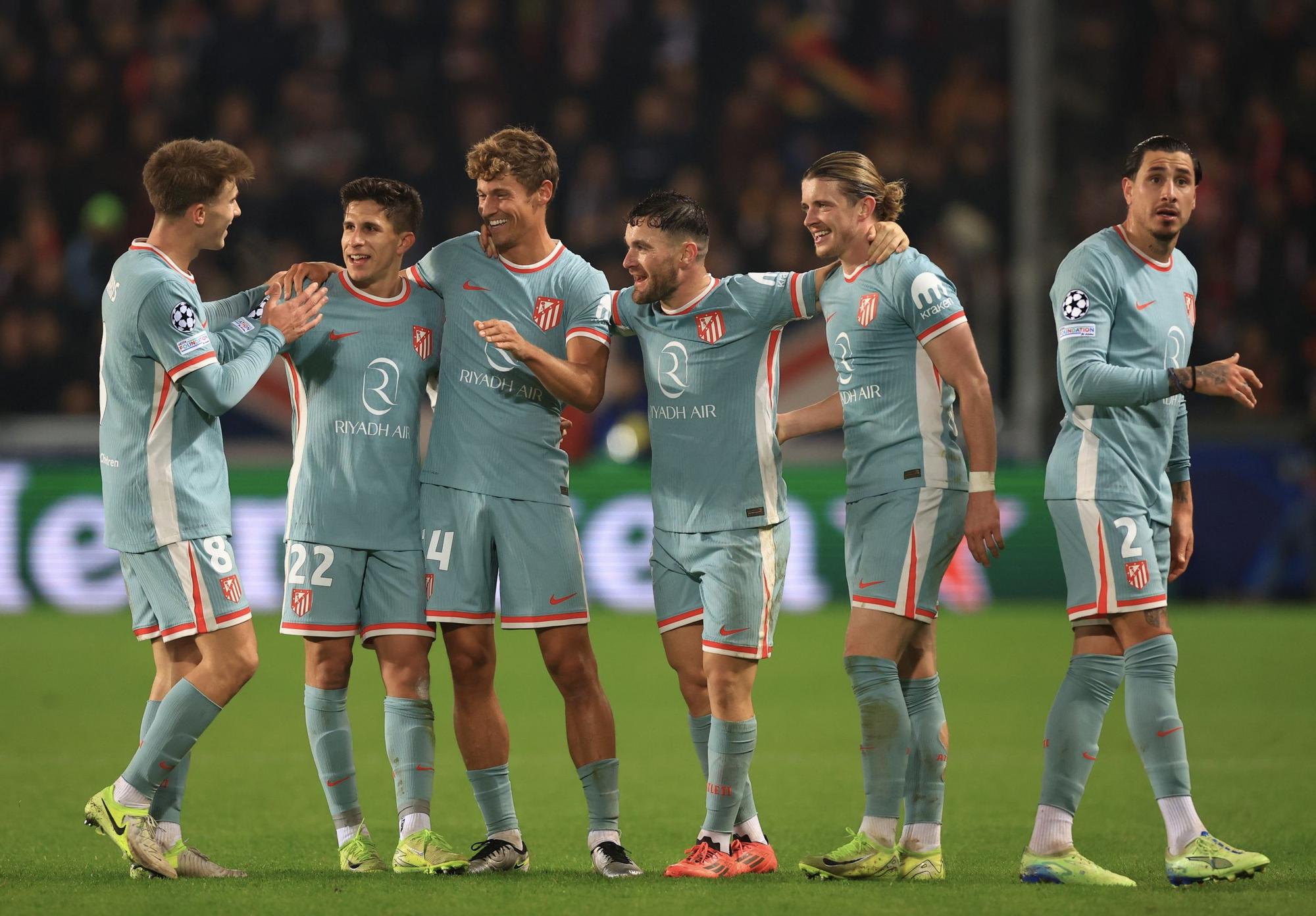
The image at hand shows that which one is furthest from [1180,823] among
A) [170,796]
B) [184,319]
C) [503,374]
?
[184,319]

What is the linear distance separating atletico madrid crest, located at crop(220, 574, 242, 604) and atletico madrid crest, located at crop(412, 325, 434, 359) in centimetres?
103

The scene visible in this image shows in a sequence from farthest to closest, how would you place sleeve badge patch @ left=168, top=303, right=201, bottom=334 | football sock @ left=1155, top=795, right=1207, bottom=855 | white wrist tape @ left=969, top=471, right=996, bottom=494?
sleeve badge patch @ left=168, top=303, right=201, bottom=334 < white wrist tape @ left=969, top=471, right=996, bottom=494 < football sock @ left=1155, top=795, right=1207, bottom=855

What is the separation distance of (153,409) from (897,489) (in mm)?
2572

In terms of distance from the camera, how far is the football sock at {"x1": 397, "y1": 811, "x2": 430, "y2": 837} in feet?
18.2

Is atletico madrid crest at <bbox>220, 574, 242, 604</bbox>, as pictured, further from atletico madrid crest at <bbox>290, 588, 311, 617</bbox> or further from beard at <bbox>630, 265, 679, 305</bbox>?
beard at <bbox>630, 265, 679, 305</bbox>

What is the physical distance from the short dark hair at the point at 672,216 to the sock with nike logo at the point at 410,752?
185 cm

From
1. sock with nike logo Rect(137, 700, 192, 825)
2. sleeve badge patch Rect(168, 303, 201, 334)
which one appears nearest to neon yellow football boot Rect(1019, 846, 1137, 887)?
sock with nike logo Rect(137, 700, 192, 825)

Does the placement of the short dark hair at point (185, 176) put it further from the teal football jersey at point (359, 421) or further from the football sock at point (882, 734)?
the football sock at point (882, 734)

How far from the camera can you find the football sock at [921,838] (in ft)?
18.1

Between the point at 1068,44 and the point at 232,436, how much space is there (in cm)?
1027

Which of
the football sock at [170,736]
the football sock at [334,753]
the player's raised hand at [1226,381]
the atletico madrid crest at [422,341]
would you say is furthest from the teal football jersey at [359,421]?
the player's raised hand at [1226,381]

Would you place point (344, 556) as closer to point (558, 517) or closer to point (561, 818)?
point (558, 517)

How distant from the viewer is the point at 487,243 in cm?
592

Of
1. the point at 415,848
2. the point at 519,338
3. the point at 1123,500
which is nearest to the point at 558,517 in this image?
the point at 519,338
